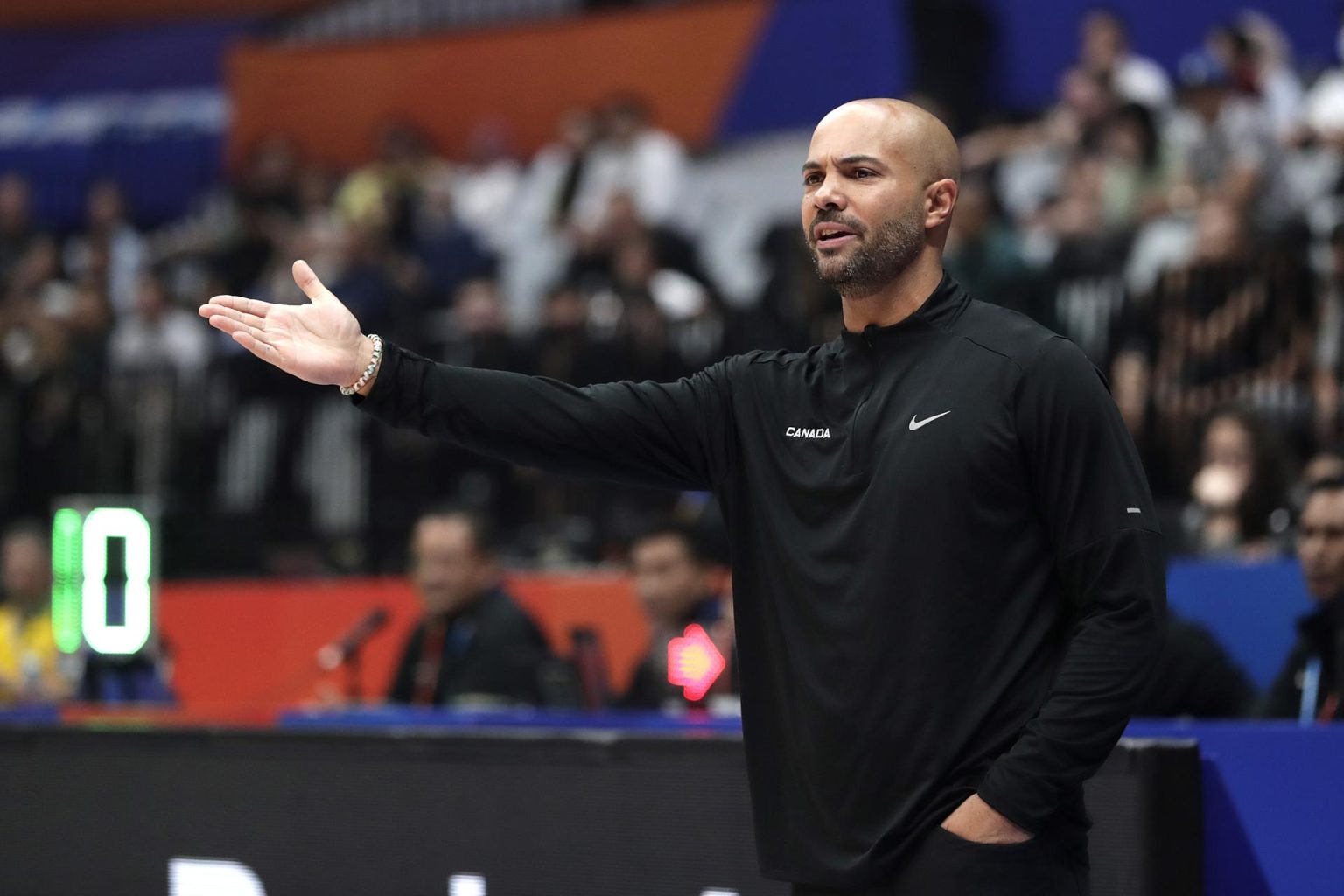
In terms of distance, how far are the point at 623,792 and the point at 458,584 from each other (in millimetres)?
3333

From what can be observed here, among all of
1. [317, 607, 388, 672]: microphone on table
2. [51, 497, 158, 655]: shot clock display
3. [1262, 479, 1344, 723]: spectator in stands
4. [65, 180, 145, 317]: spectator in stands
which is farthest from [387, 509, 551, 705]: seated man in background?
[65, 180, 145, 317]: spectator in stands

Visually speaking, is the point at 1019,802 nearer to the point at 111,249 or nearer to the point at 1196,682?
the point at 1196,682

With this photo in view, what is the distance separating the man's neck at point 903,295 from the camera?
352 centimetres

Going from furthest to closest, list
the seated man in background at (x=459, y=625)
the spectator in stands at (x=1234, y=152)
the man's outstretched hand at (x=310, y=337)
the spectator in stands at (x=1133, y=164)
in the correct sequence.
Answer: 1. the spectator in stands at (x=1133, y=164)
2. the spectator in stands at (x=1234, y=152)
3. the seated man in background at (x=459, y=625)
4. the man's outstretched hand at (x=310, y=337)

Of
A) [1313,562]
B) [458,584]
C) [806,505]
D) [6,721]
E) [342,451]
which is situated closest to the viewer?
[806,505]

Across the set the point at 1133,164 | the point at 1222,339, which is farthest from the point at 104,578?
the point at 1133,164

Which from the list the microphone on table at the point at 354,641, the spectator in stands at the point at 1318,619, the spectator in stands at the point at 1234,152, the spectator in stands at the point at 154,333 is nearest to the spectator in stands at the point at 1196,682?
the spectator in stands at the point at 1318,619

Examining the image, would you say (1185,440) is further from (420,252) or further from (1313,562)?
(420,252)

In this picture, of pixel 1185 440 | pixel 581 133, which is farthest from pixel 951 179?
pixel 581 133

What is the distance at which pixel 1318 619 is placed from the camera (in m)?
6.03

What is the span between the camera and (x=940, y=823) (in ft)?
10.6

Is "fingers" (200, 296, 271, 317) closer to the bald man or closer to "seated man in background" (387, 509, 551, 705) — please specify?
the bald man

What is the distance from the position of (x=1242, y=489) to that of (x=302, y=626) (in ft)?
17.0

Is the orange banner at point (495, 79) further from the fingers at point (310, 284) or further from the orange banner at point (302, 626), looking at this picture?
the fingers at point (310, 284)
